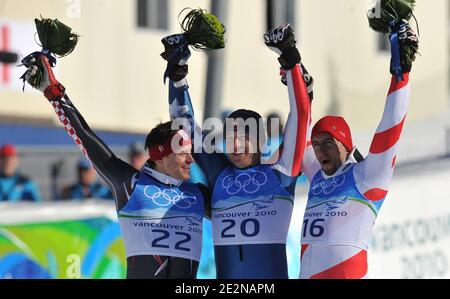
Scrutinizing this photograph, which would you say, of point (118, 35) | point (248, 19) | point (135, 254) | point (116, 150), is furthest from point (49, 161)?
point (135, 254)

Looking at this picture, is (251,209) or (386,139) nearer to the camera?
(386,139)

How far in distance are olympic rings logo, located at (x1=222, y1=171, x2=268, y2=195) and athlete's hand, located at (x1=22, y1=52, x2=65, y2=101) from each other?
1.03 meters

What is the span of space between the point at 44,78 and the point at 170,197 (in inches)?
37.6

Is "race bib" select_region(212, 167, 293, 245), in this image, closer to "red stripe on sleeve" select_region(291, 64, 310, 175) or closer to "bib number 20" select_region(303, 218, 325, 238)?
"bib number 20" select_region(303, 218, 325, 238)

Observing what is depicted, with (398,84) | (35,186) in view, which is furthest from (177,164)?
(35,186)

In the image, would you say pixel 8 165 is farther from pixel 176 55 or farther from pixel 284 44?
pixel 284 44

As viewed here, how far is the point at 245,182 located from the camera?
6.16 meters

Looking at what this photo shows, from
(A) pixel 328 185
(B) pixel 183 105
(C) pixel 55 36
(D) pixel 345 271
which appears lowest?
(D) pixel 345 271

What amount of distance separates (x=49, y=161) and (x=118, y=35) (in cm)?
209

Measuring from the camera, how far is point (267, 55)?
1295 centimetres

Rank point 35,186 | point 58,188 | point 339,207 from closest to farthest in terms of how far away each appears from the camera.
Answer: point 339,207, point 35,186, point 58,188

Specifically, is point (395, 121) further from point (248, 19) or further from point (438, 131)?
point (248, 19)

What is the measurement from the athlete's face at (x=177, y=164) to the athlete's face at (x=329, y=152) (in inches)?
27.4

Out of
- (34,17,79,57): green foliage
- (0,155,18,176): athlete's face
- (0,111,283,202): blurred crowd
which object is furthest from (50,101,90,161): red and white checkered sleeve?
(0,155,18,176): athlete's face
